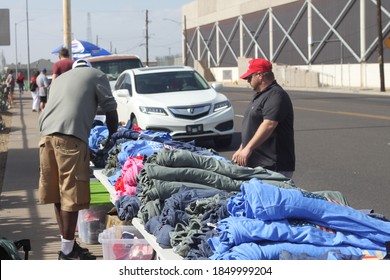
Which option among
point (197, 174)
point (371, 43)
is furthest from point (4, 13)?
point (371, 43)

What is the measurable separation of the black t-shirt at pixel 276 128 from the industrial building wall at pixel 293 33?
47954mm

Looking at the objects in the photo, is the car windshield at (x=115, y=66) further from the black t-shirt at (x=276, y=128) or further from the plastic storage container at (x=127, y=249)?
the plastic storage container at (x=127, y=249)

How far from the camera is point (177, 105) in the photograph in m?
15.3

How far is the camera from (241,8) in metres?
84.2

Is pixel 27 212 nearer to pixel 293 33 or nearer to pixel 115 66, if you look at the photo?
pixel 115 66

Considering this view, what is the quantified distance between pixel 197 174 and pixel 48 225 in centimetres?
337

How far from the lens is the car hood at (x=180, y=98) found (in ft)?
50.4

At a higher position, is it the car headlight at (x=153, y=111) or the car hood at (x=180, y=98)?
the car hood at (x=180, y=98)

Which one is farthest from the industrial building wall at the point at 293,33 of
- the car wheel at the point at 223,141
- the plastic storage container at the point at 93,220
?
the plastic storage container at the point at 93,220

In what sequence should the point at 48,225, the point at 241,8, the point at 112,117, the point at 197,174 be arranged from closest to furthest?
the point at 197,174 → the point at 112,117 → the point at 48,225 → the point at 241,8
